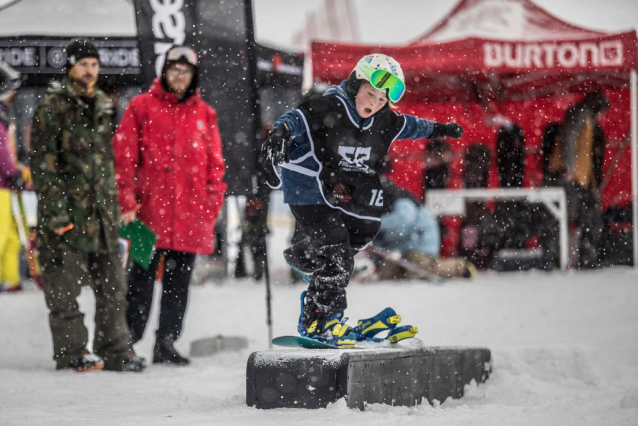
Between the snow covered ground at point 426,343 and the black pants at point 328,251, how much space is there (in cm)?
63

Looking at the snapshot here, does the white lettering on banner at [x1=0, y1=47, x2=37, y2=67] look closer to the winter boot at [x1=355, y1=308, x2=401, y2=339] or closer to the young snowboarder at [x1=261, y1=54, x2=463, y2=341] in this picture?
the young snowboarder at [x1=261, y1=54, x2=463, y2=341]

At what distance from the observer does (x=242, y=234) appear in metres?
9.42

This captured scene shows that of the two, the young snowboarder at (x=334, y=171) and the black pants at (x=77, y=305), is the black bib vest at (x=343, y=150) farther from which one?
the black pants at (x=77, y=305)

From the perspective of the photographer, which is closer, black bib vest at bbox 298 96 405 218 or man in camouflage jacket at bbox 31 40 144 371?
black bib vest at bbox 298 96 405 218

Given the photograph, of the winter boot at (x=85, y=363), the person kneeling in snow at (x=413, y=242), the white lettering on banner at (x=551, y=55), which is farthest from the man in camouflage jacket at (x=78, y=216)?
the white lettering on banner at (x=551, y=55)

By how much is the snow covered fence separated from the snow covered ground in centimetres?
7

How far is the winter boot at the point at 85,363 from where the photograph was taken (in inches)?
172

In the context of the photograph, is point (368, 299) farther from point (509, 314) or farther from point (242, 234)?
point (242, 234)

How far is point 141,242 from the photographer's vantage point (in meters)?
4.76

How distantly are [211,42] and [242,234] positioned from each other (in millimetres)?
4191

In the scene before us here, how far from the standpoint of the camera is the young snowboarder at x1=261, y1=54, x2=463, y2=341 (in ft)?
12.1

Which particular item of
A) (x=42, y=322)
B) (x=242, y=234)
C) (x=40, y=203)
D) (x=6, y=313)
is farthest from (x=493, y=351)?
(x=242, y=234)

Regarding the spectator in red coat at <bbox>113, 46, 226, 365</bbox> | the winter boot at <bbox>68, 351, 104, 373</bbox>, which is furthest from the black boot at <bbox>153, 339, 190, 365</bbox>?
the winter boot at <bbox>68, 351, 104, 373</bbox>

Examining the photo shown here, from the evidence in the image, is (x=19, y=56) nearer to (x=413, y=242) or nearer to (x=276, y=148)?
(x=413, y=242)
